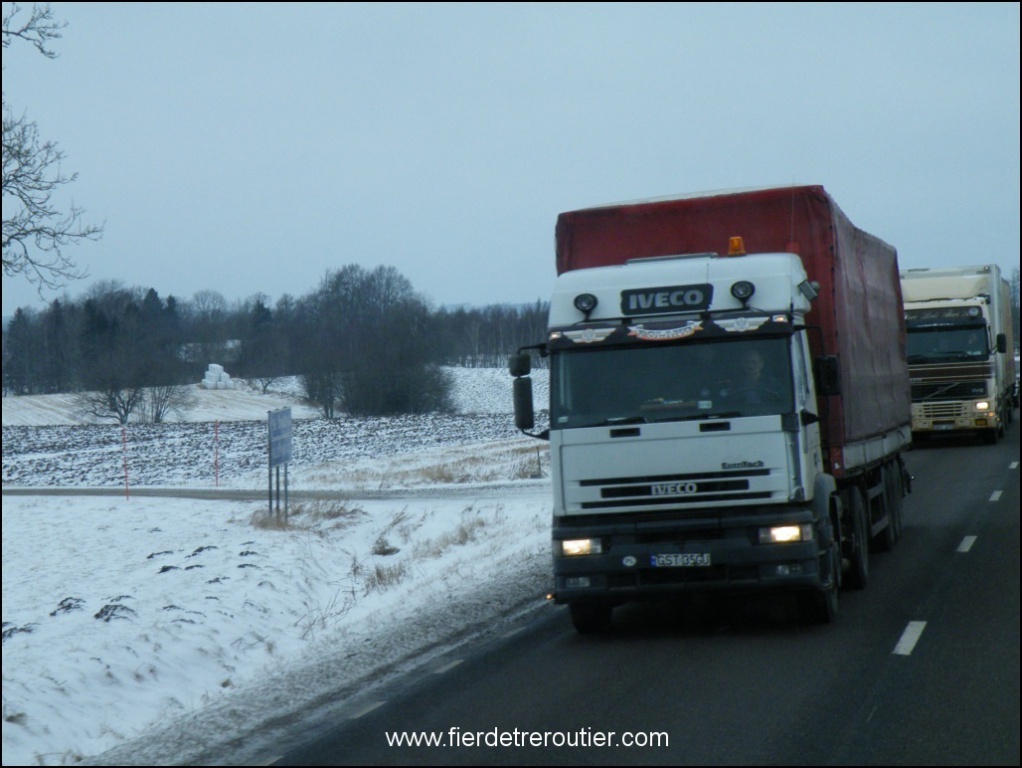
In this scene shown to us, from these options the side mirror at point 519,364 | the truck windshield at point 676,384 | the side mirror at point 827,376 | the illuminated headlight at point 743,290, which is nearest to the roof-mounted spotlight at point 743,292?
the illuminated headlight at point 743,290

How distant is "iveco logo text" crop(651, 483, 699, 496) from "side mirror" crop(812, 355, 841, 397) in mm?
1520

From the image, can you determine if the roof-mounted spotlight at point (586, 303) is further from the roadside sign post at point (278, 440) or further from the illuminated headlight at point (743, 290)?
the roadside sign post at point (278, 440)

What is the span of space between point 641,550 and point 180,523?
15.2 m

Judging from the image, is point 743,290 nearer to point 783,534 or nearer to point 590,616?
point 783,534

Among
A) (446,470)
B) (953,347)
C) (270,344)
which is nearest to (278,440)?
(446,470)

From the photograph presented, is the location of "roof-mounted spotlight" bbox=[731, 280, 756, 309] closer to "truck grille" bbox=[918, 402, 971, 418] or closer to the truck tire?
the truck tire

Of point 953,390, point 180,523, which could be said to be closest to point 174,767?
→ point 180,523

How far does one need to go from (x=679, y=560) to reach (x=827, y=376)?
204cm

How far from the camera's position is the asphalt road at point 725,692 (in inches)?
259

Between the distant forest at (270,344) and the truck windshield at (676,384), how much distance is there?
47041mm

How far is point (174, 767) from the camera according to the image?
671cm

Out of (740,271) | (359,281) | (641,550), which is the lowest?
(641,550)

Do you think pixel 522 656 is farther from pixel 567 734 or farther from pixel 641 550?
pixel 567 734

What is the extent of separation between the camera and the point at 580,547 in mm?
9750
